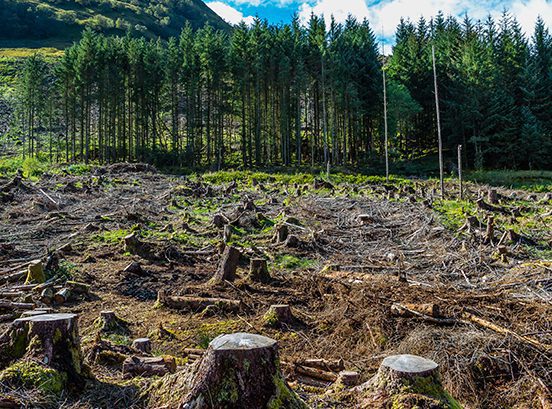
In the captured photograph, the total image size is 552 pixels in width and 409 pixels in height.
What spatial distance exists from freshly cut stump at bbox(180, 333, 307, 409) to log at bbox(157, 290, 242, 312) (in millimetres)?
3496

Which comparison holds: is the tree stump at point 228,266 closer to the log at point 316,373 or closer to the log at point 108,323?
the log at point 108,323

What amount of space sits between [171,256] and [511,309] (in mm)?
6340

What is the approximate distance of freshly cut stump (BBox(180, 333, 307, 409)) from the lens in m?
2.75

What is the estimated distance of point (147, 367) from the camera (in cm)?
392

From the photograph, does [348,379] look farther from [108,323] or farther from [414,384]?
[108,323]

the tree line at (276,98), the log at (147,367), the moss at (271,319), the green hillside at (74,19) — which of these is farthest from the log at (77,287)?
the green hillside at (74,19)

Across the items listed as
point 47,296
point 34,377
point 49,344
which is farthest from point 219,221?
point 34,377

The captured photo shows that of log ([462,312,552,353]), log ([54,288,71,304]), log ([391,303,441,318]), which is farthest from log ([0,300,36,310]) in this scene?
log ([462,312,552,353])

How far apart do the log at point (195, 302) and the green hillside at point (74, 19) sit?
8723 cm

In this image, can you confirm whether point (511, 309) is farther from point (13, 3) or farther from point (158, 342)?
point (13, 3)

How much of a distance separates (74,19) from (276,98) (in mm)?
80226

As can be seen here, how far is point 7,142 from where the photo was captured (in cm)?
4562

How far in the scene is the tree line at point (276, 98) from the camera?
35562mm

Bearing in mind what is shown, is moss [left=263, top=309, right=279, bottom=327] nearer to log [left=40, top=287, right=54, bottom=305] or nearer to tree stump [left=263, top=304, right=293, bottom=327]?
tree stump [left=263, top=304, right=293, bottom=327]
